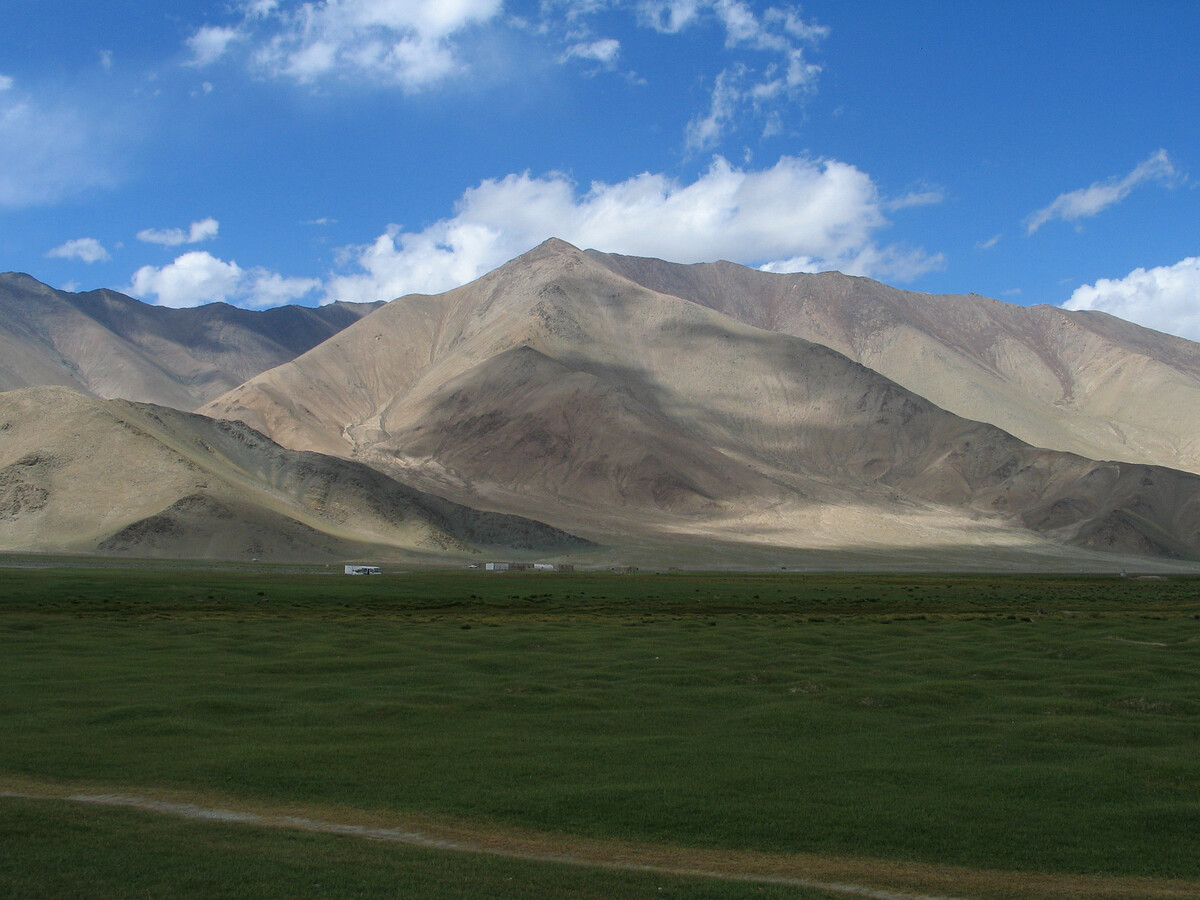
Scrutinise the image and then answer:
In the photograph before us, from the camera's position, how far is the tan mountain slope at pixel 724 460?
14788cm

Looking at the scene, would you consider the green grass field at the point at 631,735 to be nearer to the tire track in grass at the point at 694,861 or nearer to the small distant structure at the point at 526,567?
the tire track in grass at the point at 694,861

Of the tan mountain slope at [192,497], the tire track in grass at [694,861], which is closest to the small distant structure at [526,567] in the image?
the tan mountain slope at [192,497]

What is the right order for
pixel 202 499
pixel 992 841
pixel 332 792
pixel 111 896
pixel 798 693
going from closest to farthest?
pixel 111 896 → pixel 992 841 → pixel 332 792 → pixel 798 693 → pixel 202 499

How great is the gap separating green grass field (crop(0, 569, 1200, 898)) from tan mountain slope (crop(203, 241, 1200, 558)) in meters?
102

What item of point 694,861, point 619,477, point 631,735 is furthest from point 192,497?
point 694,861

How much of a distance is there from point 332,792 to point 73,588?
158 ft

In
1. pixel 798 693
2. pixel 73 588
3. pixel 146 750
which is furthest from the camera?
pixel 73 588

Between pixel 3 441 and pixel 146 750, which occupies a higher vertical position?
pixel 3 441

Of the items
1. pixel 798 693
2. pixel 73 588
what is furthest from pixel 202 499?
pixel 798 693

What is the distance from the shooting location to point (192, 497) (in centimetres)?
10156

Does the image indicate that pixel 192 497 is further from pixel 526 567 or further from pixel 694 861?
pixel 694 861

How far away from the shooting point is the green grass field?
1262cm

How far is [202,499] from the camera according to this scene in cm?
10162

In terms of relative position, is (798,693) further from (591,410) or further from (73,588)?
(591,410)
